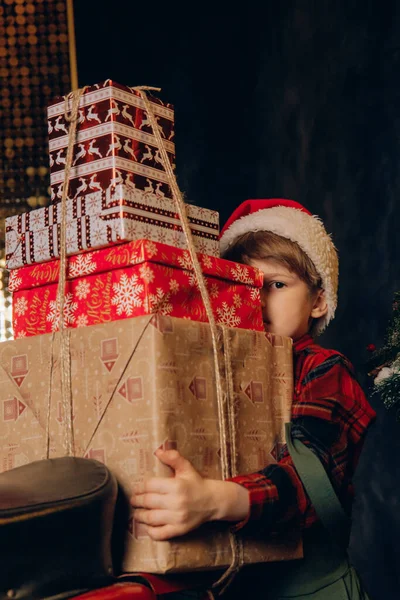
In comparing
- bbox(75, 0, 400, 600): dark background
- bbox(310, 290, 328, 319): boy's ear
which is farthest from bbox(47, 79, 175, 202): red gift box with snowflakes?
bbox(75, 0, 400, 600): dark background

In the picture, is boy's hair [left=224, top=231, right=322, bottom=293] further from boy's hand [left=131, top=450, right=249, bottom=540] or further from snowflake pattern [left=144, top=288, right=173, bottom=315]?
boy's hand [left=131, top=450, right=249, bottom=540]

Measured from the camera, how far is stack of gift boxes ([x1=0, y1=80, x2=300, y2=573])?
36.3 inches

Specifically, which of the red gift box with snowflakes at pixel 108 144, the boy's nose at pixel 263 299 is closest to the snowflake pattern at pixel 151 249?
the red gift box with snowflakes at pixel 108 144

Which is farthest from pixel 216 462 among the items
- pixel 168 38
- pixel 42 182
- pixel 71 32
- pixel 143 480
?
pixel 168 38

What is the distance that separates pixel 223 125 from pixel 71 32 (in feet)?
2.12

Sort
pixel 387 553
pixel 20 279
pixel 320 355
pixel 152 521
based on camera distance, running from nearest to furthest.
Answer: pixel 152 521, pixel 20 279, pixel 320 355, pixel 387 553

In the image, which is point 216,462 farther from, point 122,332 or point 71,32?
point 71,32

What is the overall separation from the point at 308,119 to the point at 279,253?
1.56 m

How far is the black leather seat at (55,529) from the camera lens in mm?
769

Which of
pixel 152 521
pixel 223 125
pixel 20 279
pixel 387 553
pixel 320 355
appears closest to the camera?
pixel 152 521

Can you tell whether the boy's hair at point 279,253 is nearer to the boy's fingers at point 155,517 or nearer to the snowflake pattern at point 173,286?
the snowflake pattern at point 173,286

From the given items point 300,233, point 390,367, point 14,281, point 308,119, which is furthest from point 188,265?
point 308,119

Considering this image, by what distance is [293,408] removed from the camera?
44.1 inches

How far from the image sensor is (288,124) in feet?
9.48
